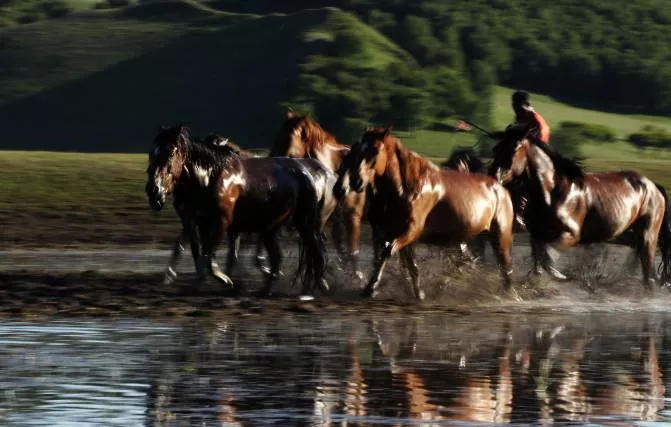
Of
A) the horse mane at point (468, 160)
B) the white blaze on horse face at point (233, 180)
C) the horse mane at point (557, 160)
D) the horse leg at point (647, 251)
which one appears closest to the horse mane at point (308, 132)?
the horse mane at point (468, 160)

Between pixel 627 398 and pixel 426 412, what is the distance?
5.01 feet

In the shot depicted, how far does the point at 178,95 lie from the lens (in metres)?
121

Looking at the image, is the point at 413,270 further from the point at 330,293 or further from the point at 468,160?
the point at 468,160

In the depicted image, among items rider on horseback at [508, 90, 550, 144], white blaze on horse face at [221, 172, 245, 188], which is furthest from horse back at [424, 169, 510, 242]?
white blaze on horse face at [221, 172, 245, 188]

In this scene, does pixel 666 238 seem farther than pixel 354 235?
Yes

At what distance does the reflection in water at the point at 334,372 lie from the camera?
32.7 feet

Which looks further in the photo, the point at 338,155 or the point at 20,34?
the point at 20,34

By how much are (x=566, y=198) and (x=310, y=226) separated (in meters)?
2.80

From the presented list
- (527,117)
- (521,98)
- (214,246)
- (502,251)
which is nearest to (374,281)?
(214,246)

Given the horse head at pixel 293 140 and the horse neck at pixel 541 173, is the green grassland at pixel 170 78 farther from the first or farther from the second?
the horse neck at pixel 541 173

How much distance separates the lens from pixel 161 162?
18.0 meters

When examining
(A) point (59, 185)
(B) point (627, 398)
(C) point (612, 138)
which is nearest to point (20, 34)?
→ (C) point (612, 138)

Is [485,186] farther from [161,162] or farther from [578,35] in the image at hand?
[578,35]

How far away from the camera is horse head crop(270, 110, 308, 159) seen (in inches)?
814
